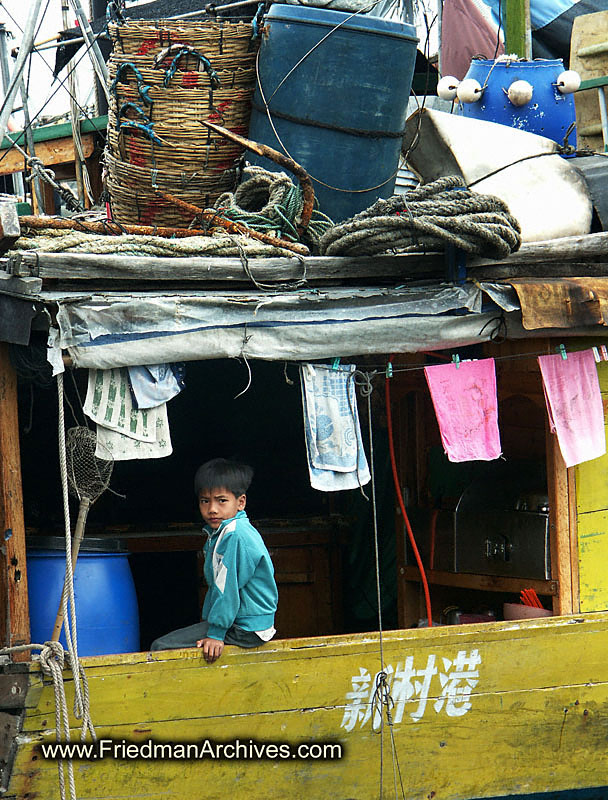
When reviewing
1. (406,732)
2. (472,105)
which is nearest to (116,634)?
(406,732)

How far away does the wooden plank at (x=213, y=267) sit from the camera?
4539 millimetres

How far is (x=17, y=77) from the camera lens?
5.82 meters

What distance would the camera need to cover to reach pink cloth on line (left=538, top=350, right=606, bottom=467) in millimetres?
5430

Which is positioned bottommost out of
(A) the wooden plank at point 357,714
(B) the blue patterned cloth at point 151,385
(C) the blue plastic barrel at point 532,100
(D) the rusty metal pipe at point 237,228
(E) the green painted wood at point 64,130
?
(A) the wooden plank at point 357,714

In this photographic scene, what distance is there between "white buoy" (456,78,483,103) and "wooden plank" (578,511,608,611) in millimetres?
3389

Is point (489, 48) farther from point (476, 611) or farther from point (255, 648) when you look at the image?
point (255, 648)

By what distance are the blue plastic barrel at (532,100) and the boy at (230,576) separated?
3.81m

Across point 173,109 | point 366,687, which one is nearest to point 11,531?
point 366,687

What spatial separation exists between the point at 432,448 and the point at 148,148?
279 centimetres

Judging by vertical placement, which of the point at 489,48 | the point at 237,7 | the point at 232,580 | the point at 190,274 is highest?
the point at 489,48

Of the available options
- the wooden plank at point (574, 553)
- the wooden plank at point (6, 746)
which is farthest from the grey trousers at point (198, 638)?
the wooden plank at point (574, 553)

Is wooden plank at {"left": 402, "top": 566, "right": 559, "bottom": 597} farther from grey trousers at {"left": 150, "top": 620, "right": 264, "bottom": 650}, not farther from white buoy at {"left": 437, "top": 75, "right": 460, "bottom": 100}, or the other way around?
white buoy at {"left": 437, "top": 75, "right": 460, "bottom": 100}

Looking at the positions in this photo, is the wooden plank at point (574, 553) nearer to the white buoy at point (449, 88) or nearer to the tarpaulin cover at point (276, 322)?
the tarpaulin cover at point (276, 322)

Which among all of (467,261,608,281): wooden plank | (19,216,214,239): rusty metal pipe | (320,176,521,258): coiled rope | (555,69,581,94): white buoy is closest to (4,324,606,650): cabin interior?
(467,261,608,281): wooden plank
